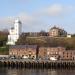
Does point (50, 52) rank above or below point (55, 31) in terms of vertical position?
below

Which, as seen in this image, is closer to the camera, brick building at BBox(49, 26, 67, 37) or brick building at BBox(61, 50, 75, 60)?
brick building at BBox(61, 50, 75, 60)

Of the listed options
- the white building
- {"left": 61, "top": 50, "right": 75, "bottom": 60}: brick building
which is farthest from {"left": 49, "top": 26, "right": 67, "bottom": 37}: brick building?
{"left": 61, "top": 50, "right": 75, "bottom": 60}: brick building

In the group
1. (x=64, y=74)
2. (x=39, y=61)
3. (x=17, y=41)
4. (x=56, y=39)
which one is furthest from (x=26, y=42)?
(x=64, y=74)

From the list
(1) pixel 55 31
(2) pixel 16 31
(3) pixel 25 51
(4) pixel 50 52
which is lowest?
(4) pixel 50 52

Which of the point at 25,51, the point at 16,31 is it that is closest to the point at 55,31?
the point at 16,31

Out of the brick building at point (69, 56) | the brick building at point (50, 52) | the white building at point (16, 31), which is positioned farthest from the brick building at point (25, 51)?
the white building at point (16, 31)

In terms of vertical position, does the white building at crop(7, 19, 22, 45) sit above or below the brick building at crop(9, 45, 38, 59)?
above

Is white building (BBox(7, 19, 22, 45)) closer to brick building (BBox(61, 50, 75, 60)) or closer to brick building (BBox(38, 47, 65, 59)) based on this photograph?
brick building (BBox(38, 47, 65, 59))

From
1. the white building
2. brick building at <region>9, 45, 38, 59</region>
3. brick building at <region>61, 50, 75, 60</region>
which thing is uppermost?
the white building

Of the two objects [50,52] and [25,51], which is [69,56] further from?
[25,51]

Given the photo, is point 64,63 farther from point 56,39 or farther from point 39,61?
point 56,39

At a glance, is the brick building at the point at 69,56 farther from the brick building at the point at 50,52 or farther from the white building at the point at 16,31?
the white building at the point at 16,31

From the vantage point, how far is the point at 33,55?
253 feet

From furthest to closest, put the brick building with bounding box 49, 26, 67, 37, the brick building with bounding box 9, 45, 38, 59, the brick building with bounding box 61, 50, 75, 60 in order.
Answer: the brick building with bounding box 49, 26, 67, 37, the brick building with bounding box 9, 45, 38, 59, the brick building with bounding box 61, 50, 75, 60
